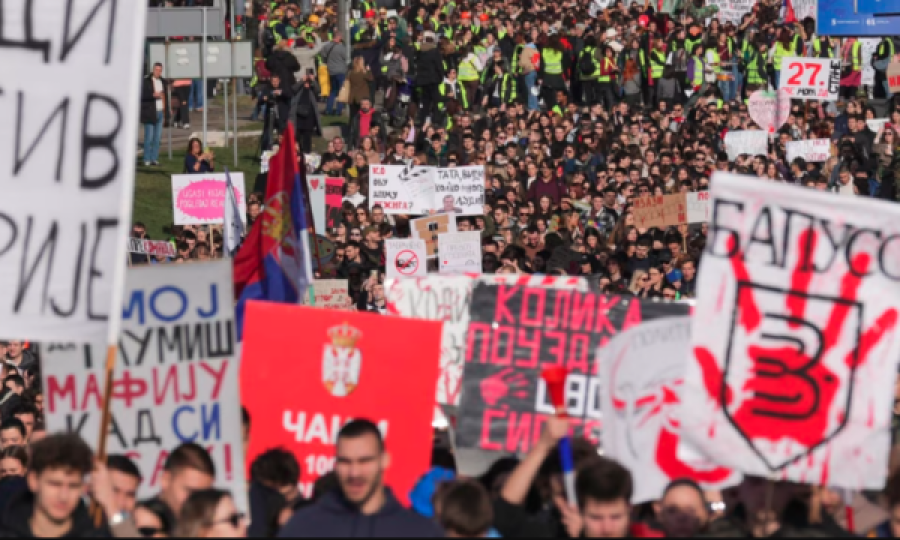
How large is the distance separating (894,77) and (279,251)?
1658 centimetres

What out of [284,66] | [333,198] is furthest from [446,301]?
[284,66]

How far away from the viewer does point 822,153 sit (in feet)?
79.0

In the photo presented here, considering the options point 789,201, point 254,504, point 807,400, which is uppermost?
point 789,201

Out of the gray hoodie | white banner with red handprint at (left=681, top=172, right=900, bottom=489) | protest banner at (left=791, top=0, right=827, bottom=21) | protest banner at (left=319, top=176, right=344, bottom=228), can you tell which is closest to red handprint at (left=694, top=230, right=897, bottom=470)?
white banner with red handprint at (left=681, top=172, right=900, bottom=489)

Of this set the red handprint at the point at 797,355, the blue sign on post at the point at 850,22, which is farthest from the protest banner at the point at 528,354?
the blue sign on post at the point at 850,22

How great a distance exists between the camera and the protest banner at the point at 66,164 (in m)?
7.01

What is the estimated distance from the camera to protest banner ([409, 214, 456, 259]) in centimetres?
1953

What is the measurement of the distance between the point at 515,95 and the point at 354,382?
21082 mm

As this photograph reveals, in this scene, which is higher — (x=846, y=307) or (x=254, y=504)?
(x=846, y=307)

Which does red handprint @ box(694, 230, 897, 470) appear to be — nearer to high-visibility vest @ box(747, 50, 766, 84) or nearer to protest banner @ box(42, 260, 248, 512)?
protest banner @ box(42, 260, 248, 512)

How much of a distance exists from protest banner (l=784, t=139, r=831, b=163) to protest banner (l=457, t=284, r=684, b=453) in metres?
15.5

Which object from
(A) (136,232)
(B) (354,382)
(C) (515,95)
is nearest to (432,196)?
(A) (136,232)

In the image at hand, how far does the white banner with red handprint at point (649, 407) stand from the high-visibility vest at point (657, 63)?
21798 mm

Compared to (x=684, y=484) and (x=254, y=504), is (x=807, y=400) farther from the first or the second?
(x=254, y=504)
